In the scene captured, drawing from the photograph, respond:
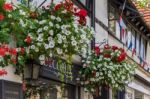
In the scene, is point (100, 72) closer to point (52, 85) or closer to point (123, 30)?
point (52, 85)

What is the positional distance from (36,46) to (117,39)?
8.28 metres

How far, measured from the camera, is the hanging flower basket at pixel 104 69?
10.8 meters

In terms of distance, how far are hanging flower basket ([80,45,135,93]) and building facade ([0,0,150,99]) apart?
0.82 ft

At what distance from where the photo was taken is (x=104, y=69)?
1072 centimetres

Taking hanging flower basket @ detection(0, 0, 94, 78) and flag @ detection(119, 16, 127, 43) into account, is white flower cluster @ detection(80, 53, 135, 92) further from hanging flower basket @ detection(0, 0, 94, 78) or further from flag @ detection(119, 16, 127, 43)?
flag @ detection(119, 16, 127, 43)

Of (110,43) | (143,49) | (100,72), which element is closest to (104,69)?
(100,72)

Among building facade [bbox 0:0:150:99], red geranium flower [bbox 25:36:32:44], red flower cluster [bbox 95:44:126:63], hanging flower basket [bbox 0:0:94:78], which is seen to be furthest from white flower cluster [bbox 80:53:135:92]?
red geranium flower [bbox 25:36:32:44]

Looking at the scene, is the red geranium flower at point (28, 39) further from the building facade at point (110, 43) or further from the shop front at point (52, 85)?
the shop front at point (52, 85)

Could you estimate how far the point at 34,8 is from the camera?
8125mm

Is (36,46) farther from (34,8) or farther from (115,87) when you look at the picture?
(115,87)

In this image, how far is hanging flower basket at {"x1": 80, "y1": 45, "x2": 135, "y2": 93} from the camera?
1078 cm

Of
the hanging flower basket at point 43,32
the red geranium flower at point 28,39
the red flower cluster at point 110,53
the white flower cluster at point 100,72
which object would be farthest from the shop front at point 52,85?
the red geranium flower at point 28,39

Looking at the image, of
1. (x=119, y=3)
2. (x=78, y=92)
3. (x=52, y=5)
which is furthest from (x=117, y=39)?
(x=52, y=5)

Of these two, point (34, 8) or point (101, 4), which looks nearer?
point (34, 8)
